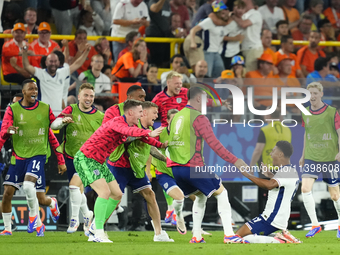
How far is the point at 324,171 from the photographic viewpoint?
9969 mm

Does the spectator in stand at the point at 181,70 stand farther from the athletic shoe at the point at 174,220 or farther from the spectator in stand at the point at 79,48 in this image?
the athletic shoe at the point at 174,220

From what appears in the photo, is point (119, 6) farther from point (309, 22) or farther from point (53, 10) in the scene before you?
point (309, 22)

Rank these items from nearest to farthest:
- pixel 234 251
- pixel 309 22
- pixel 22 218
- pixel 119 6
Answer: pixel 234 251
pixel 22 218
pixel 119 6
pixel 309 22

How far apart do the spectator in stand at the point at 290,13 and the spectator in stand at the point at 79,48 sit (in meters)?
6.43

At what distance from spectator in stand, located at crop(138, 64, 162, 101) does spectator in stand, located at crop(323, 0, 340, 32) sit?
7.23m

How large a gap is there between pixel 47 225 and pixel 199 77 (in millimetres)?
4850

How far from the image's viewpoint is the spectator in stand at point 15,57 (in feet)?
41.2

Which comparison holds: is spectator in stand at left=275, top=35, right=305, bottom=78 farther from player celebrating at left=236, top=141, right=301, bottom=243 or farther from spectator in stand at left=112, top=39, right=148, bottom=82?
player celebrating at left=236, top=141, right=301, bottom=243

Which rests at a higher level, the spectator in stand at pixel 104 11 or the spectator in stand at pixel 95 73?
the spectator in stand at pixel 104 11

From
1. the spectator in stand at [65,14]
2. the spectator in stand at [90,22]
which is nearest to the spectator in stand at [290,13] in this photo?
the spectator in stand at [90,22]

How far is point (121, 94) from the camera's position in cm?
1226

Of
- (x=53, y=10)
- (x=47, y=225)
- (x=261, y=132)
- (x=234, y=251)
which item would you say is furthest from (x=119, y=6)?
(x=234, y=251)

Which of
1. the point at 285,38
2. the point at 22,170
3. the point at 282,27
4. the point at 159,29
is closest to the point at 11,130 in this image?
the point at 22,170

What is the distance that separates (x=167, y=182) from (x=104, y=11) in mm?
6850
